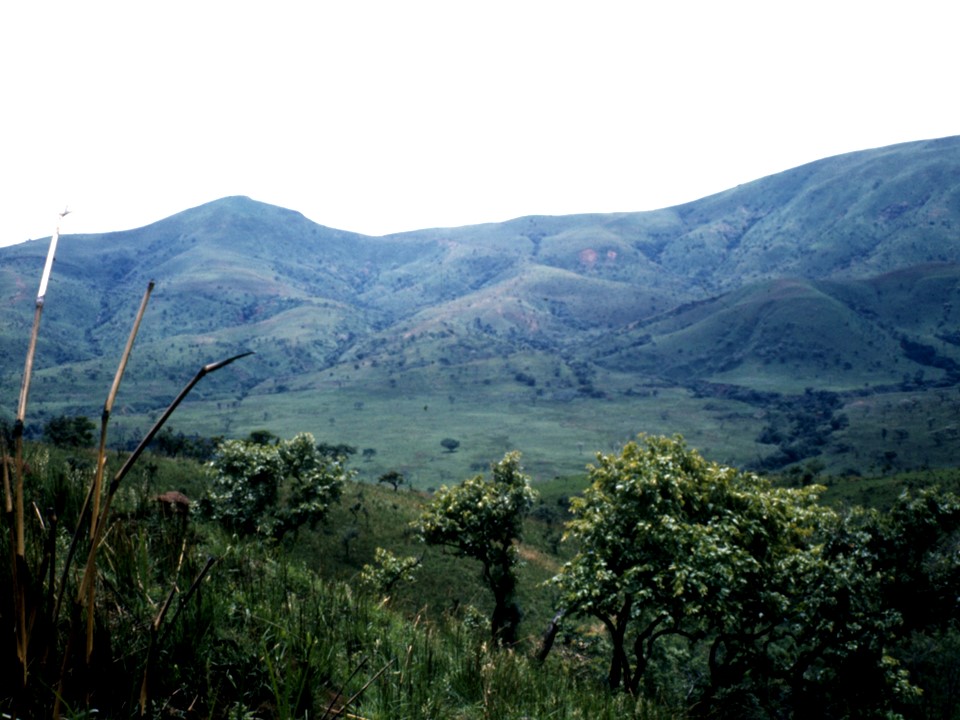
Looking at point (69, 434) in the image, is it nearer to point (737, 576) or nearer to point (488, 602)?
point (488, 602)

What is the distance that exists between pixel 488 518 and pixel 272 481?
496 inches

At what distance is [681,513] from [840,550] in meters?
5.97

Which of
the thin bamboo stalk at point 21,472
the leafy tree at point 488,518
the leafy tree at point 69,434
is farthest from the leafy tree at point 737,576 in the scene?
the leafy tree at point 69,434

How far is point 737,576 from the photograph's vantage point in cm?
1421

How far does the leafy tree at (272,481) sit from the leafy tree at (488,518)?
27.5 feet

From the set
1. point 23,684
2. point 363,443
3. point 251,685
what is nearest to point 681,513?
point 251,685

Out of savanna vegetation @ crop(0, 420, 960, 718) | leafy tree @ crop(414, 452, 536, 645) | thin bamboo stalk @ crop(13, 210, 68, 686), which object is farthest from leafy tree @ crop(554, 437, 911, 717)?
thin bamboo stalk @ crop(13, 210, 68, 686)

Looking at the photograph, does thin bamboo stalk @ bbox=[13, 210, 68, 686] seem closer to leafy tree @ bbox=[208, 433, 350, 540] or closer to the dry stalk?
the dry stalk

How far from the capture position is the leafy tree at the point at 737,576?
554 inches

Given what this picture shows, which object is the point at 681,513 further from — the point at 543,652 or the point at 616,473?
the point at 543,652

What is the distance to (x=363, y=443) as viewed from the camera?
653ft

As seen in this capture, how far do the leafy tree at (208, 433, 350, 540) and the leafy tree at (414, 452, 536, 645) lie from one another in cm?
838

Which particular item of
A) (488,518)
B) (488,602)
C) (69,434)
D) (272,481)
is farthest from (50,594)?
(69,434)

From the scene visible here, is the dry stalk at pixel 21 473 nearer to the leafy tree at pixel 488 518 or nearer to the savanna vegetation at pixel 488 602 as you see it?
the savanna vegetation at pixel 488 602
